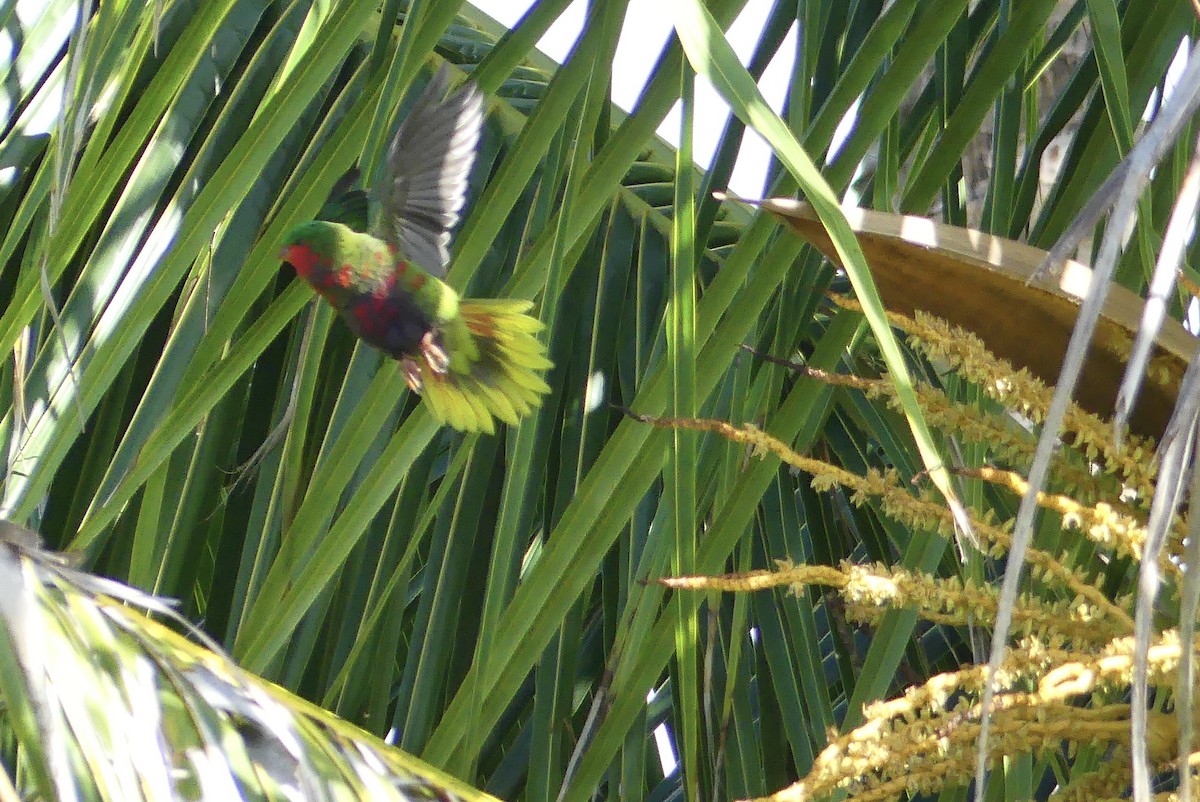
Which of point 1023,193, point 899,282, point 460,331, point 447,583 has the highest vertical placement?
point 1023,193

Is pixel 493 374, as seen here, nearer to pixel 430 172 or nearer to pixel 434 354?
pixel 434 354

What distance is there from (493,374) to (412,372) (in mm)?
99

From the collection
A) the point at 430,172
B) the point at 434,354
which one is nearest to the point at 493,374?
the point at 434,354

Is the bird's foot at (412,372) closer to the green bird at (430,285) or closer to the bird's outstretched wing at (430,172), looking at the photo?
the green bird at (430,285)

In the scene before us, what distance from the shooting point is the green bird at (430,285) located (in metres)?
0.88

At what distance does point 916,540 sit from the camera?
832mm

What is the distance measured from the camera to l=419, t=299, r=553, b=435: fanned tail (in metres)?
0.92

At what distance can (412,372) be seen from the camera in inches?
34.7

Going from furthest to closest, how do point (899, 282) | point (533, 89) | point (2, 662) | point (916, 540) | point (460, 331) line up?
point (533, 89) → point (460, 331) → point (916, 540) → point (899, 282) → point (2, 662)

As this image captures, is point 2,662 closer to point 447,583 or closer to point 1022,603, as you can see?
point 1022,603

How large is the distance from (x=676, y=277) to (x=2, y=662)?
30cm

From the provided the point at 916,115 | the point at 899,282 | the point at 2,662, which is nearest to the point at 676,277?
the point at 899,282

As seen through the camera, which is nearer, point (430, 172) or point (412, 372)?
point (412, 372)

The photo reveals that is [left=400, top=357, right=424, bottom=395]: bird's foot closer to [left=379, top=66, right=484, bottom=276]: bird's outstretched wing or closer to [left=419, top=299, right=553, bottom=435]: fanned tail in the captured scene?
[left=419, top=299, right=553, bottom=435]: fanned tail
